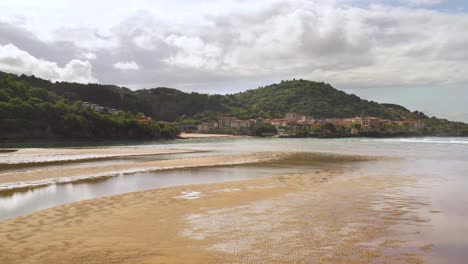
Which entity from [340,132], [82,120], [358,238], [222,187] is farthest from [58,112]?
[340,132]

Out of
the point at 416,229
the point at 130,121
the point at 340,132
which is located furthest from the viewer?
the point at 340,132

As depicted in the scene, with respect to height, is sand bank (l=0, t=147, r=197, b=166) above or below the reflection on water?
below

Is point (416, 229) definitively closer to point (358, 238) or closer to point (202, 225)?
point (358, 238)

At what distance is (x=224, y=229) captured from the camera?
9.66 meters

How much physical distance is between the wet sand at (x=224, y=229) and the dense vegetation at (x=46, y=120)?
278 feet

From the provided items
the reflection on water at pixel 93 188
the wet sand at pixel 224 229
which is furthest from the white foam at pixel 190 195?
the reflection on water at pixel 93 188

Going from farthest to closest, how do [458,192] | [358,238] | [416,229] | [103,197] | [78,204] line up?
[458,192], [103,197], [78,204], [416,229], [358,238]

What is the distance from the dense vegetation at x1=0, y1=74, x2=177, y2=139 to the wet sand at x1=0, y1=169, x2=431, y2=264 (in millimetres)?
84634

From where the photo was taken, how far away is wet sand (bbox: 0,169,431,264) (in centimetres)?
762

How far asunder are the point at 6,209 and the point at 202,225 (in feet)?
21.0

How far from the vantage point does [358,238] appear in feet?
28.9

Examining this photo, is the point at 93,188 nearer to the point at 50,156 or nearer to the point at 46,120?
the point at 50,156

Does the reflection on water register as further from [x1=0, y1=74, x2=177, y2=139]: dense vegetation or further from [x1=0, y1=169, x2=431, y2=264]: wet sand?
[x1=0, y1=74, x2=177, y2=139]: dense vegetation

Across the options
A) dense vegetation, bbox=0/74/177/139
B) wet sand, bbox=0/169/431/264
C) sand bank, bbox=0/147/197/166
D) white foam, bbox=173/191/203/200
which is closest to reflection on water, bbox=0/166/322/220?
wet sand, bbox=0/169/431/264
